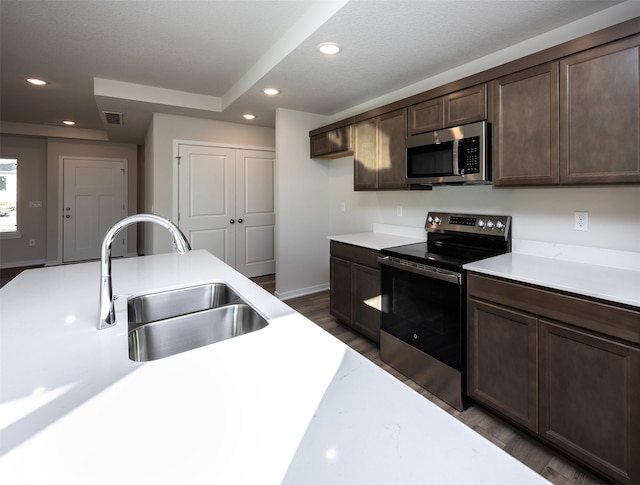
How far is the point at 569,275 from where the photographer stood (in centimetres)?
170

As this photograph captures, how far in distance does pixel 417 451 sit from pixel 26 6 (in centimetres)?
310

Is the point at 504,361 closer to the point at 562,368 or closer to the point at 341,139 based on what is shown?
the point at 562,368

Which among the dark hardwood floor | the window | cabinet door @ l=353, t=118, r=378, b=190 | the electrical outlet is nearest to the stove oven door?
the dark hardwood floor

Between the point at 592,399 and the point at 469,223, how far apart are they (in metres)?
1.40

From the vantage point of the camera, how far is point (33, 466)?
525mm

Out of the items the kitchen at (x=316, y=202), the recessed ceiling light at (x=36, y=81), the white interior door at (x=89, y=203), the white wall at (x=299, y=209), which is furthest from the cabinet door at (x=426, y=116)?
the white interior door at (x=89, y=203)

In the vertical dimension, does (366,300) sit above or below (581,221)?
below

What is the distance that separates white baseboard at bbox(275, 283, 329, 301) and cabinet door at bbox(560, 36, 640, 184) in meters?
3.01

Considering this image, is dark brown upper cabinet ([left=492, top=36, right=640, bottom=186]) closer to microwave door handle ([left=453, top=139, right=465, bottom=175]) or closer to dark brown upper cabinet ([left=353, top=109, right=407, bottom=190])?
microwave door handle ([left=453, top=139, right=465, bottom=175])

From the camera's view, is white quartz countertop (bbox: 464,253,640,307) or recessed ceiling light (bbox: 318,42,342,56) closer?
white quartz countertop (bbox: 464,253,640,307)

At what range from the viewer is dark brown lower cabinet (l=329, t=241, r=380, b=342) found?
2748mm

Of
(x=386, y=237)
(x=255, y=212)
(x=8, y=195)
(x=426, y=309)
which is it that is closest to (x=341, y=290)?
(x=386, y=237)

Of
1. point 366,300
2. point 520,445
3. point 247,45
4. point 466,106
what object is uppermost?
point 247,45

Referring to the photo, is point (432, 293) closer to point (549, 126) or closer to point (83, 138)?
point (549, 126)
